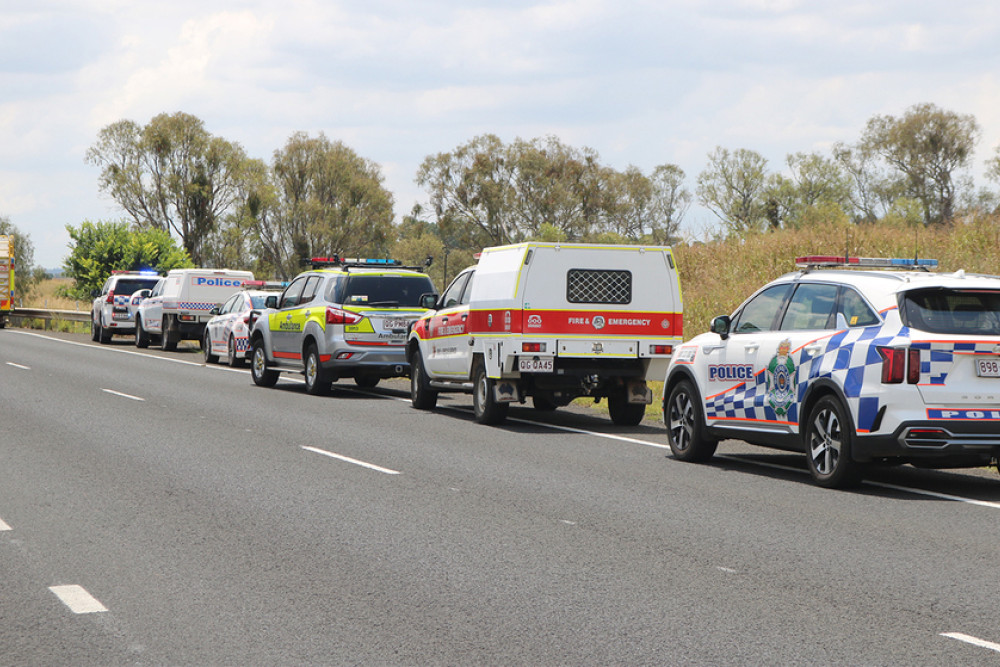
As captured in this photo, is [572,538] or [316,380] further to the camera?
[316,380]

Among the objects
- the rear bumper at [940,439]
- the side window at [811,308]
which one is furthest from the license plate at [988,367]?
the side window at [811,308]

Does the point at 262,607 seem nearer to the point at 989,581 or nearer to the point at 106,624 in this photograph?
the point at 106,624

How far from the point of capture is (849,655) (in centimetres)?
548

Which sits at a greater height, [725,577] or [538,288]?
[538,288]

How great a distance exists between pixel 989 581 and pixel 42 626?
→ 497 centimetres

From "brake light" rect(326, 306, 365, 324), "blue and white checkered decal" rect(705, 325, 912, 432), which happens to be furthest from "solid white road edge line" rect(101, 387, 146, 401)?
"blue and white checkered decal" rect(705, 325, 912, 432)

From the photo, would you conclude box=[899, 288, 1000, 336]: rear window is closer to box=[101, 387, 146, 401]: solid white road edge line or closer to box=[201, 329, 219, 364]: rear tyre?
box=[101, 387, 146, 401]: solid white road edge line

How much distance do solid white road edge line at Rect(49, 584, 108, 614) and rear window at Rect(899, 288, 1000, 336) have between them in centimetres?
632

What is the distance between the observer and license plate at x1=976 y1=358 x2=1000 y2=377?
959 cm

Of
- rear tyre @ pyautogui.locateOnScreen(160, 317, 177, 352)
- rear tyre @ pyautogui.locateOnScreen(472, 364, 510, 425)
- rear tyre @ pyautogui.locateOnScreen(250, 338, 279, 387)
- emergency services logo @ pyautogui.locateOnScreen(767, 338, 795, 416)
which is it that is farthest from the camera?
rear tyre @ pyautogui.locateOnScreen(160, 317, 177, 352)

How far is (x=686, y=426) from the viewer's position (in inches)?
490

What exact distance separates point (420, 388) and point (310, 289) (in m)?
3.97

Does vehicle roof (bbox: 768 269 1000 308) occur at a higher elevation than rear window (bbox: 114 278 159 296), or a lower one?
lower

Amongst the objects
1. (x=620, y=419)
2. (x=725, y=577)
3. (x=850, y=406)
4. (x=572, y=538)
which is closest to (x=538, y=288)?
(x=620, y=419)
